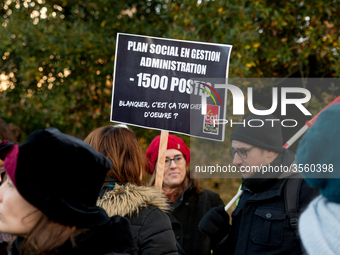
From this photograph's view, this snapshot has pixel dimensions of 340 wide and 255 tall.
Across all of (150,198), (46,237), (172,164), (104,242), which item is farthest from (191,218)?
(46,237)

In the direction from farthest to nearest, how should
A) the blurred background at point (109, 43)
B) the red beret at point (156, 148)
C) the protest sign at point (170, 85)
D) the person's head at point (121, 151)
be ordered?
the blurred background at point (109, 43), the red beret at point (156, 148), the protest sign at point (170, 85), the person's head at point (121, 151)

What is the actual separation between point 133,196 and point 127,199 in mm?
34

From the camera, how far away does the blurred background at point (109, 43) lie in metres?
4.52

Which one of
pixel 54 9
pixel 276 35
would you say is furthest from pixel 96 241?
pixel 54 9

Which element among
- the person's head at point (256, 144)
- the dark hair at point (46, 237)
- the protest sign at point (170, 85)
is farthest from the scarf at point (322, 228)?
the protest sign at point (170, 85)

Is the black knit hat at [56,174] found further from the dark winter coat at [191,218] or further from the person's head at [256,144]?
the dark winter coat at [191,218]

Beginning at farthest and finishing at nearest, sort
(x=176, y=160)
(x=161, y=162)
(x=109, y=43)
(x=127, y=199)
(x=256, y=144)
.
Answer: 1. (x=109, y=43)
2. (x=176, y=160)
3. (x=161, y=162)
4. (x=256, y=144)
5. (x=127, y=199)

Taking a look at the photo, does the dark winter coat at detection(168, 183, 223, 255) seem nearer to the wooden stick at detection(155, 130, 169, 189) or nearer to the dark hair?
the wooden stick at detection(155, 130, 169, 189)

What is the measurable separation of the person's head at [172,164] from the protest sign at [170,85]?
560mm

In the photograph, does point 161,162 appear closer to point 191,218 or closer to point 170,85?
point 170,85

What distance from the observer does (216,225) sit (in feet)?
8.16

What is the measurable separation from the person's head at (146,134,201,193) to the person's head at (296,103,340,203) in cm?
220

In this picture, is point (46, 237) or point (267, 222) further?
point (267, 222)

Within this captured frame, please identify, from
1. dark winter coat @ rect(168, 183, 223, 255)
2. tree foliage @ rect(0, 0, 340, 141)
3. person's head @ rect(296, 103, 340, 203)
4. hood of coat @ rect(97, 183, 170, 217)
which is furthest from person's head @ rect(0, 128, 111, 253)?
tree foliage @ rect(0, 0, 340, 141)
